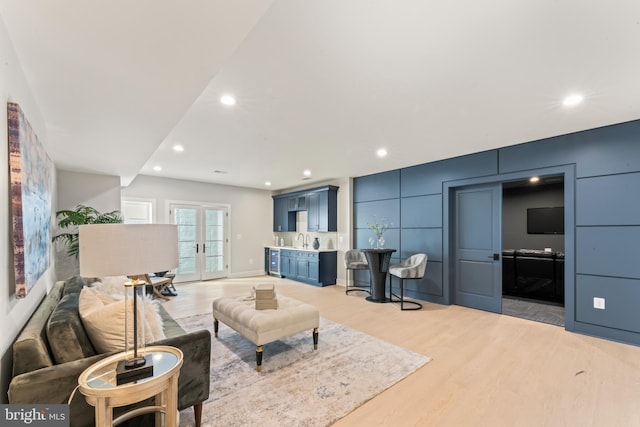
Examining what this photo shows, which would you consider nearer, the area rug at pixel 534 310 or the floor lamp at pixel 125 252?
the floor lamp at pixel 125 252

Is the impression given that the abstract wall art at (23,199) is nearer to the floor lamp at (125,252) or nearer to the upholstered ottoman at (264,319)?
the floor lamp at (125,252)

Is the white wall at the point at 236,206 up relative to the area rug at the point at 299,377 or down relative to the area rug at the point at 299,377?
up

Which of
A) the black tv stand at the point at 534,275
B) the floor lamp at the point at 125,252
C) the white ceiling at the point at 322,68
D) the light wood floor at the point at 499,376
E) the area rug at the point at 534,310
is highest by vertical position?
the white ceiling at the point at 322,68

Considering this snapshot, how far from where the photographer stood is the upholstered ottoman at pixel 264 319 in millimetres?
2615

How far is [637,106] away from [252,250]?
752cm

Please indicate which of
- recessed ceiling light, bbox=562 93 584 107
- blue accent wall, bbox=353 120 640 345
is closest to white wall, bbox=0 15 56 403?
recessed ceiling light, bbox=562 93 584 107

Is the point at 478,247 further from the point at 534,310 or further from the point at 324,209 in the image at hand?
the point at 324,209

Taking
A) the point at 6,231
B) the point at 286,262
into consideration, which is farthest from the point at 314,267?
the point at 6,231

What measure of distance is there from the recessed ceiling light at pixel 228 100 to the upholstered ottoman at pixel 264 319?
204cm

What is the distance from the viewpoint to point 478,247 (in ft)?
15.1

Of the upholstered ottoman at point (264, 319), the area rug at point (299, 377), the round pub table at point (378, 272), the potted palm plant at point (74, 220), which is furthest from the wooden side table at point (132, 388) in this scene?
the round pub table at point (378, 272)

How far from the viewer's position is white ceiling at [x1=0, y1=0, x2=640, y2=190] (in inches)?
55.2

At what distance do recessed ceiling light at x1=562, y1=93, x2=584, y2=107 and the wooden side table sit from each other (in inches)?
146

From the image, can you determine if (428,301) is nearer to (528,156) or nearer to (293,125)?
(528,156)
